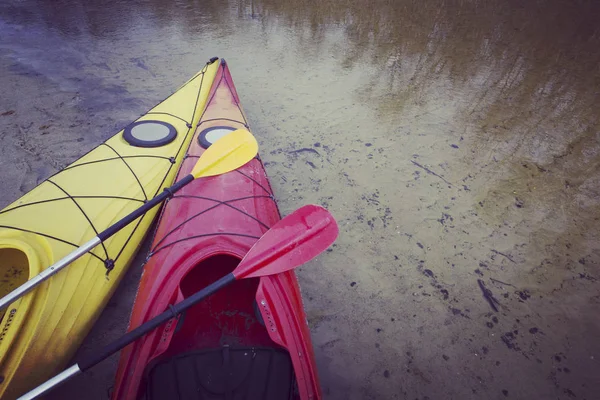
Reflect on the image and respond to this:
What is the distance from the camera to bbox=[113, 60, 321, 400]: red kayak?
5.40ft

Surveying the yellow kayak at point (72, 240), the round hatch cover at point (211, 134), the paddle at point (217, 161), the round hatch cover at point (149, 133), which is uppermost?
the paddle at point (217, 161)

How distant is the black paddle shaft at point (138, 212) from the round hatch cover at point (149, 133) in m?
0.77

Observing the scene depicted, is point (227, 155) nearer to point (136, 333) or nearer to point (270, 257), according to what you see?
point (270, 257)

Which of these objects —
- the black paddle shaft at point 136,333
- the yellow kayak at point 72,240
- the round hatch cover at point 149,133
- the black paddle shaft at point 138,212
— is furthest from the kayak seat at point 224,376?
the round hatch cover at point 149,133

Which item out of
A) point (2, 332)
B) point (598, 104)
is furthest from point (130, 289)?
point (598, 104)

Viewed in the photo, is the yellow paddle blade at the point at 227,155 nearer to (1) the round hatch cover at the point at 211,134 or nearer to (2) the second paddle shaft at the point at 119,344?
(1) the round hatch cover at the point at 211,134

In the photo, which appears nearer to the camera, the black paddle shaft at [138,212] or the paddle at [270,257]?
the paddle at [270,257]

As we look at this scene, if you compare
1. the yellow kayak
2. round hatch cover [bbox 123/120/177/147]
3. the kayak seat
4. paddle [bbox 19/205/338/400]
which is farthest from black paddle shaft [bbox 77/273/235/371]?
round hatch cover [bbox 123/120/177/147]

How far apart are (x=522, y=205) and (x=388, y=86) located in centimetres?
243

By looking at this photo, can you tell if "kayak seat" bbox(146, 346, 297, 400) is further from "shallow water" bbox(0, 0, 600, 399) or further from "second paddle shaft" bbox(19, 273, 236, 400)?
"shallow water" bbox(0, 0, 600, 399)

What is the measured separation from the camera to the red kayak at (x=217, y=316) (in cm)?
164

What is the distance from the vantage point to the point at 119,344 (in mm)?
1504

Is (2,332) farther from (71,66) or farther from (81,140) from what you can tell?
(71,66)

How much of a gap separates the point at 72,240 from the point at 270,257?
1.28 metres
